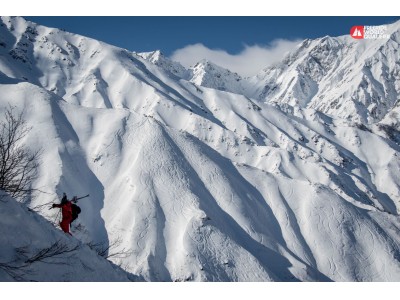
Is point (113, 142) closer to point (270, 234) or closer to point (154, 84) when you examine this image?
point (270, 234)

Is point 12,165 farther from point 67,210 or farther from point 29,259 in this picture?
point 29,259

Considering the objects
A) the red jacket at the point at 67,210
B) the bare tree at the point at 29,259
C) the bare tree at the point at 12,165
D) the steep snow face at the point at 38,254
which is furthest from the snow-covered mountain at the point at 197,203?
the bare tree at the point at 29,259

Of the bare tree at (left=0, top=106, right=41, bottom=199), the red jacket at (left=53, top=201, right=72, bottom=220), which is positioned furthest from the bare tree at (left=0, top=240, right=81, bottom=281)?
the red jacket at (left=53, top=201, right=72, bottom=220)

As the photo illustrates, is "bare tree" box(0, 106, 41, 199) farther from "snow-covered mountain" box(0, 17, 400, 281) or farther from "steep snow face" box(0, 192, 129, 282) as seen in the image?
"snow-covered mountain" box(0, 17, 400, 281)

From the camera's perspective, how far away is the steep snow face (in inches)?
392

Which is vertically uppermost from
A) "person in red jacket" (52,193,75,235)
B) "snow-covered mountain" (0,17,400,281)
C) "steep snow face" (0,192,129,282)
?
"steep snow face" (0,192,129,282)

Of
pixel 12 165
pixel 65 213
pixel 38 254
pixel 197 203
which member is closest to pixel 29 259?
pixel 38 254

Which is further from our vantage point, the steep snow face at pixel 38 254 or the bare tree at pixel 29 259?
the steep snow face at pixel 38 254

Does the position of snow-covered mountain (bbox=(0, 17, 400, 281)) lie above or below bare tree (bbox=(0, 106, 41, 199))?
below

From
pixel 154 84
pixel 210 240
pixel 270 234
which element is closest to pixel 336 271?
pixel 270 234

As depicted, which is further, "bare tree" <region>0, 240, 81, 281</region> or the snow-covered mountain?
the snow-covered mountain

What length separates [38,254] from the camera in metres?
10.6

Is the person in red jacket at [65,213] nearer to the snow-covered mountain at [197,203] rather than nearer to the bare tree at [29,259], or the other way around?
the bare tree at [29,259]

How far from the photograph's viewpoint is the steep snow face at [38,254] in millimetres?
9953
